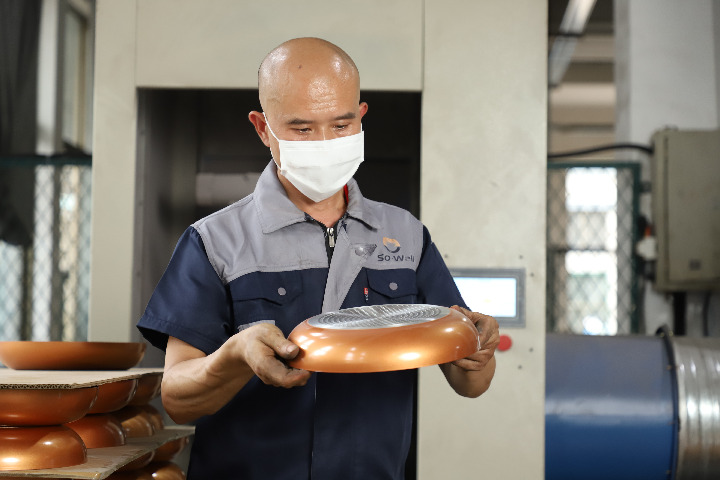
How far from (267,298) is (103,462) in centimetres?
49

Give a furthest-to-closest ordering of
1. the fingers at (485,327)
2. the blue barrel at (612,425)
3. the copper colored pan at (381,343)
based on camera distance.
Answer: the blue barrel at (612,425)
the fingers at (485,327)
the copper colored pan at (381,343)

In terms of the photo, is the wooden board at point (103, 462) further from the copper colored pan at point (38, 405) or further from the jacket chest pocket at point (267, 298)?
the jacket chest pocket at point (267, 298)

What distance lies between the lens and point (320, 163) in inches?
52.9

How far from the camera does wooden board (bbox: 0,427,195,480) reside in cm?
134

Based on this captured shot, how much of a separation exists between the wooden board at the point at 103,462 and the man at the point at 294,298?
0.18 meters

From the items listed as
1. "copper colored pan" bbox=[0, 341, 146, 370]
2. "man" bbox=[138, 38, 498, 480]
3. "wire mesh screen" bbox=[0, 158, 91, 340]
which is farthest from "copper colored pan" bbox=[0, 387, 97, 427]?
"wire mesh screen" bbox=[0, 158, 91, 340]

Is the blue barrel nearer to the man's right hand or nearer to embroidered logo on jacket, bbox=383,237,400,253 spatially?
embroidered logo on jacket, bbox=383,237,400,253

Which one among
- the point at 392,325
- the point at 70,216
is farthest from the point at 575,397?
the point at 70,216

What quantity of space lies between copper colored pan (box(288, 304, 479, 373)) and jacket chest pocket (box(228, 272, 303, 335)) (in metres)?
0.21

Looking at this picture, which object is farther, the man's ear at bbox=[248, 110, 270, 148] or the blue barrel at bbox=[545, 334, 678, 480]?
the blue barrel at bbox=[545, 334, 678, 480]

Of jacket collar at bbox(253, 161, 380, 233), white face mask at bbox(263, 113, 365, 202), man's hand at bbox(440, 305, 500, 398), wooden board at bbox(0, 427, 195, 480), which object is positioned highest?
white face mask at bbox(263, 113, 365, 202)

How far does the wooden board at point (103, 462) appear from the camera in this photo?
52.9 inches

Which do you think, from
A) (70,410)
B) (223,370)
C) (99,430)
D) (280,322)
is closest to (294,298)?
(280,322)

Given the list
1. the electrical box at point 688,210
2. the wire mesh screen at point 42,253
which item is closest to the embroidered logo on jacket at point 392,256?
the electrical box at point 688,210
